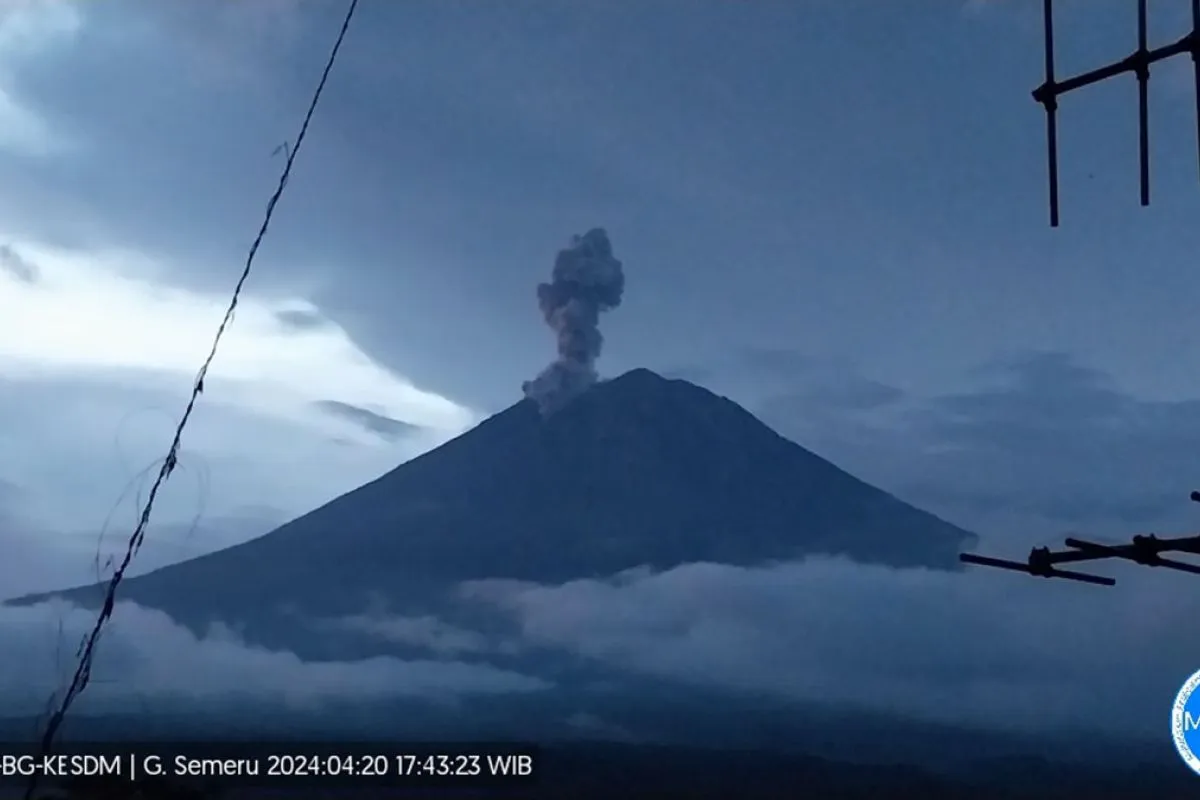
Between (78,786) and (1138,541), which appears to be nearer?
(1138,541)

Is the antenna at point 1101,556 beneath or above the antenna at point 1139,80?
beneath

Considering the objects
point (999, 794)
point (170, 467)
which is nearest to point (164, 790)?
point (170, 467)

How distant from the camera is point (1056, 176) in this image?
273 inches

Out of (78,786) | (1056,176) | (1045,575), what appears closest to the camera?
(1045,575)

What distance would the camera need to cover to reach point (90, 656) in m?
4.69

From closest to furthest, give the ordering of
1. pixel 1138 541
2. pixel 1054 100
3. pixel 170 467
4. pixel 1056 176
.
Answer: pixel 170 467
pixel 1138 541
pixel 1054 100
pixel 1056 176

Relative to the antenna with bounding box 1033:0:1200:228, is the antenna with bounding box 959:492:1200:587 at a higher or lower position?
lower

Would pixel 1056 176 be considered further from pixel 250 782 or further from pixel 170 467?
pixel 250 782

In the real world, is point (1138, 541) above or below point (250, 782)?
above

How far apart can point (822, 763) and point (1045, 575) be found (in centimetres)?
10370

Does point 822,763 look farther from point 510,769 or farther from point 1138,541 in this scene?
point 1138,541

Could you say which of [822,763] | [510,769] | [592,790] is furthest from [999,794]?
[510,769]

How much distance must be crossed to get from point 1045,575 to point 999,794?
94602 millimetres

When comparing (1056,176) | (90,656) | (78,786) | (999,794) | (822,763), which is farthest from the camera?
(822,763)
